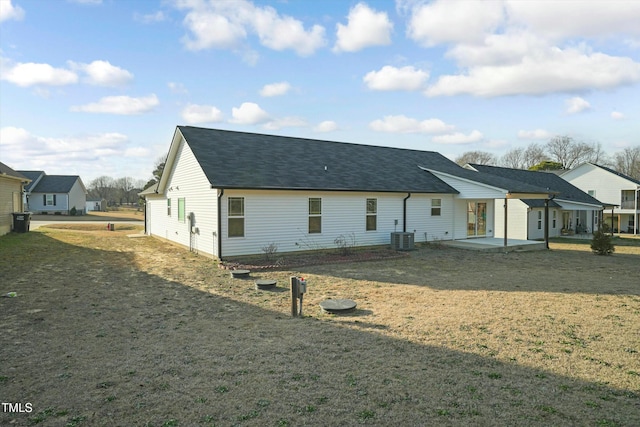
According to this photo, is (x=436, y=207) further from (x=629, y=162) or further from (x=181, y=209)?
Result: (x=629, y=162)

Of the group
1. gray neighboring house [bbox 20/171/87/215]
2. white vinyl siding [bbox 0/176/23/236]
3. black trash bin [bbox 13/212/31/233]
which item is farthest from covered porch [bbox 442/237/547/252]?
gray neighboring house [bbox 20/171/87/215]

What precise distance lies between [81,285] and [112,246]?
30.8 feet

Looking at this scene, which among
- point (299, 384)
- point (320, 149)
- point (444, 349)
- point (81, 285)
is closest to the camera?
point (299, 384)

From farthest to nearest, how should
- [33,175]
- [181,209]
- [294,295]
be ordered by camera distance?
[33,175] < [181,209] < [294,295]

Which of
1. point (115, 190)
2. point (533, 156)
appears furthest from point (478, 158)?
point (115, 190)

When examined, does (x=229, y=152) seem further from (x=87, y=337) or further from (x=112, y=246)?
(x=87, y=337)

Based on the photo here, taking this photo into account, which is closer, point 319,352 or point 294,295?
point 319,352

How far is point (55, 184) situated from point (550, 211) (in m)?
53.2

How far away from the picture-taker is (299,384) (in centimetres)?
464

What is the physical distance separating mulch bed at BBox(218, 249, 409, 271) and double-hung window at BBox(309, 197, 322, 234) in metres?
0.99

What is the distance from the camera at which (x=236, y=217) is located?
14.1 metres

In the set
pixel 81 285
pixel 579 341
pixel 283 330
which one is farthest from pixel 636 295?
pixel 81 285

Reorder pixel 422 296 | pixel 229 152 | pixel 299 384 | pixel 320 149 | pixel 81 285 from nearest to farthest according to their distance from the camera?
pixel 299 384 < pixel 422 296 < pixel 81 285 < pixel 229 152 < pixel 320 149

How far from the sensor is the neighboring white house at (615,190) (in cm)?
3400
